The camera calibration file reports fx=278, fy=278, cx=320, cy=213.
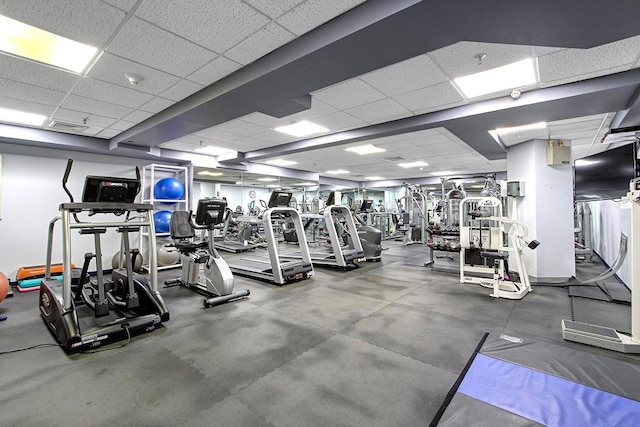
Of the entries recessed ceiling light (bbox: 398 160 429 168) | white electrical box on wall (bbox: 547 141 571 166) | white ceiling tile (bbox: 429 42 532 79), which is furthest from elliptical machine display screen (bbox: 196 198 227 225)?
recessed ceiling light (bbox: 398 160 429 168)

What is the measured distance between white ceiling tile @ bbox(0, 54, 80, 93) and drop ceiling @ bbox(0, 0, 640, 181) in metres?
0.02

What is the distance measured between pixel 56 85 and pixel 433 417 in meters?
4.94

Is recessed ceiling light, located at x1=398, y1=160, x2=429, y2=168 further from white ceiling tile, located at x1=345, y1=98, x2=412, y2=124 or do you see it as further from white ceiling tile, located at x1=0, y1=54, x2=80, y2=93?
white ceiling tile, located at x1=0, y1=54, x2=80, y2=93

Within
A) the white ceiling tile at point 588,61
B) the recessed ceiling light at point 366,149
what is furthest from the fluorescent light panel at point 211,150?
the white ceiling tile at point 588,61

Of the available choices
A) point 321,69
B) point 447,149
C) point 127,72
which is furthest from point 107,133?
point 447,149

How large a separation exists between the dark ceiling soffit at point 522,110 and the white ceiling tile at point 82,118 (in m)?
3.98

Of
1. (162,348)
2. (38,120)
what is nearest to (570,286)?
(162,348)

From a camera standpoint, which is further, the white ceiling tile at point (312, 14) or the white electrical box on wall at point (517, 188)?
the white electrical box on wall at point (517, 188)

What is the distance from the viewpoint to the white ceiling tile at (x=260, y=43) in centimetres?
233

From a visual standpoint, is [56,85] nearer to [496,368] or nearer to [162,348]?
[162,348]

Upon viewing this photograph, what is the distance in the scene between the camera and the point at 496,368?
6.94 feet

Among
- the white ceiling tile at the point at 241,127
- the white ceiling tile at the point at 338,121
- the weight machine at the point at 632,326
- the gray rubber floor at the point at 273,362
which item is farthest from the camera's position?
the white ceiling tile at the point at 241,127

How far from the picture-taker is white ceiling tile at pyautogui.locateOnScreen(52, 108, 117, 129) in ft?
13.6

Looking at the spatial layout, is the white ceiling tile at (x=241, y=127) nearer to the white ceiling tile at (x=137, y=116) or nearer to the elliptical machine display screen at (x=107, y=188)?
the white ceiling tile at (x=137, y=116)
